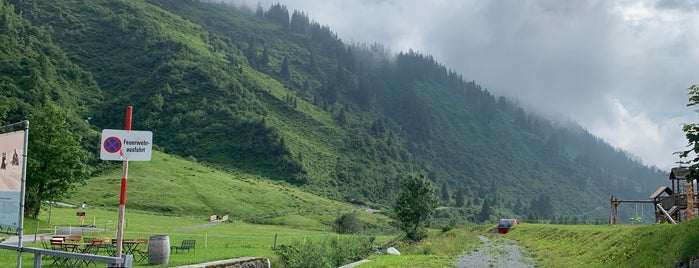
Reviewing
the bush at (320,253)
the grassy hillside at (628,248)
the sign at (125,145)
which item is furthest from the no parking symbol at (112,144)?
the bush at (320,253)

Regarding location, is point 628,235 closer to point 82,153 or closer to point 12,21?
point 82,153

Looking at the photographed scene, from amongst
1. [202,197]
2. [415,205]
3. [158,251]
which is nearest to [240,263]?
[158,251]

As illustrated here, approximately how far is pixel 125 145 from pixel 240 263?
57.3ft

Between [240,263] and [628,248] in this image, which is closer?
[628,248]

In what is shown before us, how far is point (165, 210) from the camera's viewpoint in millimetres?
97500

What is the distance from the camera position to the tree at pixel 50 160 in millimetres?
50438

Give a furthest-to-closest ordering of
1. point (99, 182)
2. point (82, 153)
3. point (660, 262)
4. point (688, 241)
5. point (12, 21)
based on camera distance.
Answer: point (12, 21) → point (99, 182) → point (82, 153) → point (660, 262) → point (688, 241)

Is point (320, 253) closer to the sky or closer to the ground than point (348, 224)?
closer to the sky

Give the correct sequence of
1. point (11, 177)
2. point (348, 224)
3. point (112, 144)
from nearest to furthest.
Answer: point (112, 144) → point (11, 177) → point (348, 224)

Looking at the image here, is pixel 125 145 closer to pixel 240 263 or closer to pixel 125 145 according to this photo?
pixel 125 145

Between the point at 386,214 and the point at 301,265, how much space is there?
138854 mm

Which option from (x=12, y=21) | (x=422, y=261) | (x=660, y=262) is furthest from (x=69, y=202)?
(x=12, y=21)

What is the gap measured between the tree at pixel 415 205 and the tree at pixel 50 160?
45129 mm

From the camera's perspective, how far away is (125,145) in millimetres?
12742
